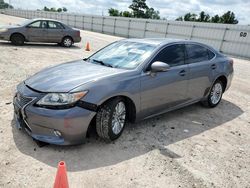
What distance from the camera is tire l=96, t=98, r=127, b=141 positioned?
3.81 m

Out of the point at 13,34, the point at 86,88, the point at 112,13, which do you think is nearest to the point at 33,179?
the point at 86,88

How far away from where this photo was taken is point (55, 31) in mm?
14602

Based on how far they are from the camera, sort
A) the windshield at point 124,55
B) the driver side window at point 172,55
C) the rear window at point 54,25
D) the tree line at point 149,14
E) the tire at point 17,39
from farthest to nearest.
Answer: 1. the tree line at point 149,14
2. the rear window at point 54,25
3. the tire at point 17,39
4. the driver side window at point 172,55
5. the windshield at point 124,55

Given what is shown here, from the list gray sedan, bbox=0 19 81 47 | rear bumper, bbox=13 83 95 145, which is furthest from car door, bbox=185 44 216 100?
gray sedan, bbox=0 19 81 47

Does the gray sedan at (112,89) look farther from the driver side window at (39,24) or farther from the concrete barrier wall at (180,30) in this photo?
the concrete barrier wall at (180,30)

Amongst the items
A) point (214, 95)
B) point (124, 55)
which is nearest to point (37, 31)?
point (124, 55)

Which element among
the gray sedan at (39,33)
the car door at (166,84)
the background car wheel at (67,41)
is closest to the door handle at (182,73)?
the car door at (166,84)

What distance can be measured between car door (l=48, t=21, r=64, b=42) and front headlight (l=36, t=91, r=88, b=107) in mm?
11713

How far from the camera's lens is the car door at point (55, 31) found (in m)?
14.4

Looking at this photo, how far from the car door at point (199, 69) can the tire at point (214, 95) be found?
0.36 m

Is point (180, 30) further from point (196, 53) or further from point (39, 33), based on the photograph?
point (196, 53)

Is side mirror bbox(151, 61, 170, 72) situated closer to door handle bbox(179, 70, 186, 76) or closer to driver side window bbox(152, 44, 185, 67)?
driver side window bbox(152, 44, 185, 67)

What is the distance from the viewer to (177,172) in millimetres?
3496

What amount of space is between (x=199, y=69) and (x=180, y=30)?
881 inches
